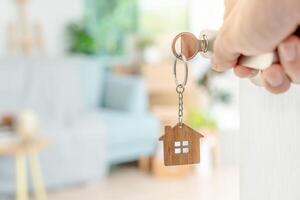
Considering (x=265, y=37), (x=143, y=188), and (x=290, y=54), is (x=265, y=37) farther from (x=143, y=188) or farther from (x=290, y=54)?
(x=143, y=188)

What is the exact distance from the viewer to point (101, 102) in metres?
3.93

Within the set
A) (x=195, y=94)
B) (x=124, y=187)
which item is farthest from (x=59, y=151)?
(x=195, y=94)

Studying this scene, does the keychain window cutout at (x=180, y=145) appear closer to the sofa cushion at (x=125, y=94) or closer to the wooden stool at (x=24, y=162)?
the wooden stool at (x=24, y=162)

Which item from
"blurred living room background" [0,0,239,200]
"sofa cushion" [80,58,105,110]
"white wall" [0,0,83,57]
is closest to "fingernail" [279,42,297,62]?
"blurred living room background" [0,0,239,200]

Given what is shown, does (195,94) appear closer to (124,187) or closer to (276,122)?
(124,187)

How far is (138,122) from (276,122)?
120 inches

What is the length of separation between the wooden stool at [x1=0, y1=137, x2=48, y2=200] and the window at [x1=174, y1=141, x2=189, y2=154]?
2.30 m

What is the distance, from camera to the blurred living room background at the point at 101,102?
2953 millimetres

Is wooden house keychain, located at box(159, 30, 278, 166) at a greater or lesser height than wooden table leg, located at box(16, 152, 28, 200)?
greater

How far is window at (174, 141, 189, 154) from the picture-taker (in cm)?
35

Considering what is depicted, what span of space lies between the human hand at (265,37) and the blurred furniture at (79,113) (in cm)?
282

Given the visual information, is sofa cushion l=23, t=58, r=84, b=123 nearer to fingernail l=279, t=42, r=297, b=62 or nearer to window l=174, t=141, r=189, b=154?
window l=174, t=141, r=189, b=154

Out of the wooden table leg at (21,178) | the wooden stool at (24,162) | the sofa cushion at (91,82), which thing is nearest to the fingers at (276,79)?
the wooden stool at (24,162)

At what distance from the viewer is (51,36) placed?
14.1 ft
